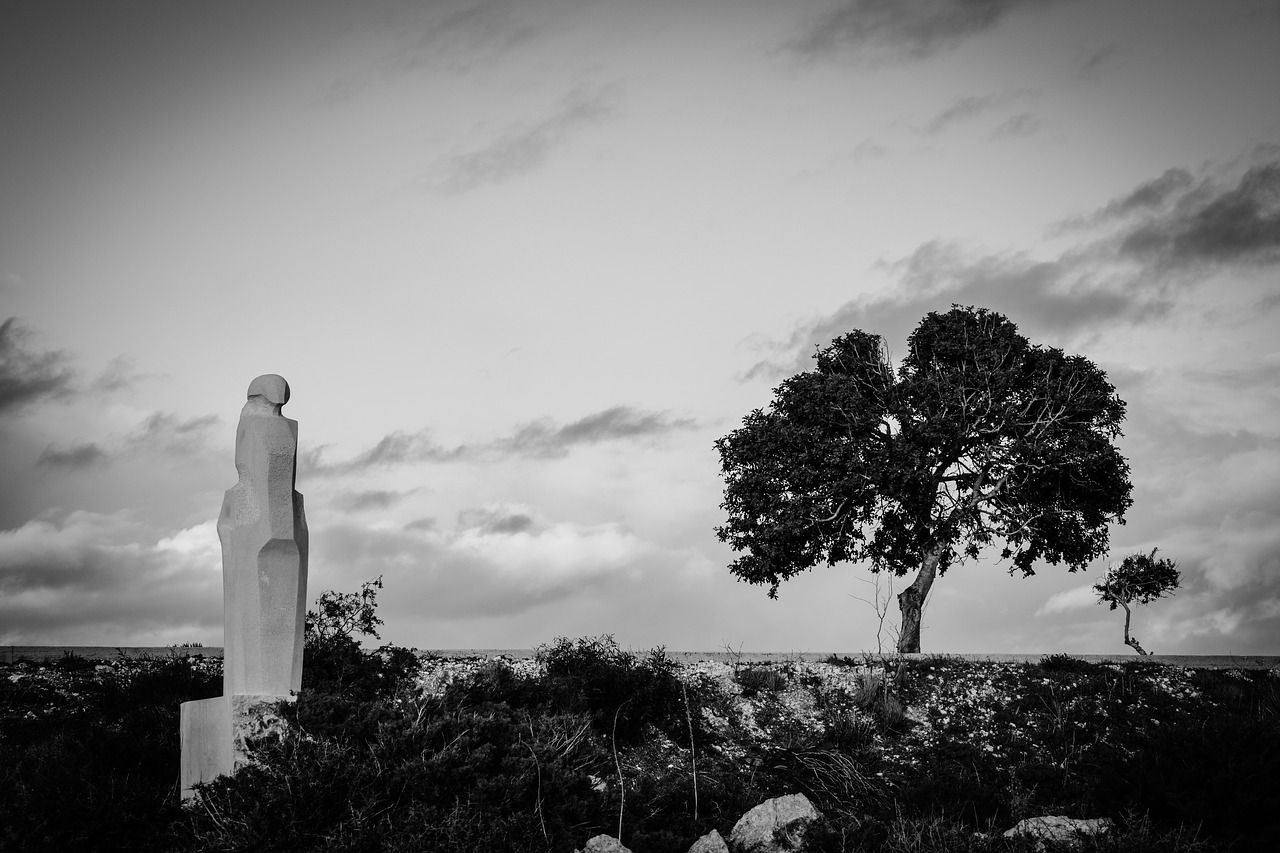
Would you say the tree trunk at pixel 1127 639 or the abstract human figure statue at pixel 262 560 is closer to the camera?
the abstract human figure statue at pixel 262 560

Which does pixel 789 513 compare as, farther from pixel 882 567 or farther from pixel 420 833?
pixel 420 833

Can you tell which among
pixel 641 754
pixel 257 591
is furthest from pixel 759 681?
pixel 257 591

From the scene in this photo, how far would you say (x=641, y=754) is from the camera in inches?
656

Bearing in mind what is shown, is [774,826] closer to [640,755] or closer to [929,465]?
[640,755]

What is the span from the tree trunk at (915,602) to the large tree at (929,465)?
0.03 metres

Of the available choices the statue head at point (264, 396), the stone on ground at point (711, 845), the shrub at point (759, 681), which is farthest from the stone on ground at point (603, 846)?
the shrub at point (759, 681)

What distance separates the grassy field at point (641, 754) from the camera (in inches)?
470

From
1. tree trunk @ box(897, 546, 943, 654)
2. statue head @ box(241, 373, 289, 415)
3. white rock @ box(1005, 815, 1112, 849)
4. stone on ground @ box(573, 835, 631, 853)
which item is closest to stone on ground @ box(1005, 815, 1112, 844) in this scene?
white rock @ box(1005, 815, 1112, 849)

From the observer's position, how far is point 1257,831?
1285cm

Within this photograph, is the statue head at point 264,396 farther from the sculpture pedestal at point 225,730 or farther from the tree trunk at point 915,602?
the tree trunk at point 915,602

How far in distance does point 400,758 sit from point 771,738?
707cm

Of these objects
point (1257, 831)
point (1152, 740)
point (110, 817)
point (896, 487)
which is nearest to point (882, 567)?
point (896, 487)

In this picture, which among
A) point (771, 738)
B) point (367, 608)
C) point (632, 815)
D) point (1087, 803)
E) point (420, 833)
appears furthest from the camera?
point (367, 608)

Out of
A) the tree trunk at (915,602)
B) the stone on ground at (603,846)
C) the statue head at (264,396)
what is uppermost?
the statue head at (264,396)
